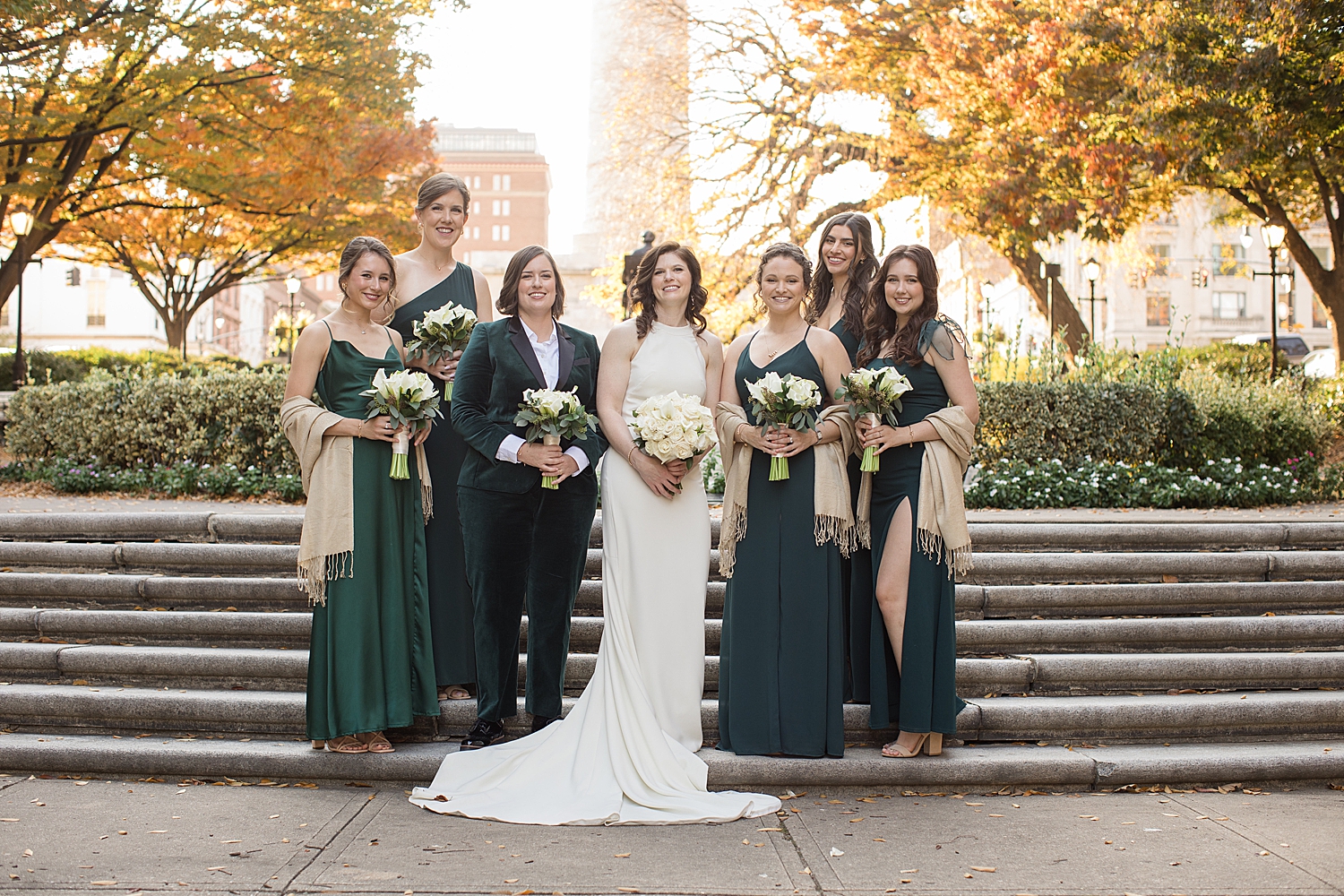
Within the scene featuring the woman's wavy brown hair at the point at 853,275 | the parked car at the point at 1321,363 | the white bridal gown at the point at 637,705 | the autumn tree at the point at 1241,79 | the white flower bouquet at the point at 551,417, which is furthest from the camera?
the parked car at the point at 1321,363

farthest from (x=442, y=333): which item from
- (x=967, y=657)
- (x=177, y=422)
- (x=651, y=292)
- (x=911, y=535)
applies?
(x=177, y=422)

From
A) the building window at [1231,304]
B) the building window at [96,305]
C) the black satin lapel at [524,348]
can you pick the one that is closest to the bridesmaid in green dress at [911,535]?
the black satin lapel at [524,348]

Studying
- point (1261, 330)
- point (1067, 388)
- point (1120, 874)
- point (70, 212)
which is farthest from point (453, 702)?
point (1261, 330)

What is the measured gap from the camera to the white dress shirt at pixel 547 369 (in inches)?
212

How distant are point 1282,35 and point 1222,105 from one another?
3.90 feet

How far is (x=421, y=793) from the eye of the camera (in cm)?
512

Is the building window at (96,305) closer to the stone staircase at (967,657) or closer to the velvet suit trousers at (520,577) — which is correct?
the stone staircase at (967,657)

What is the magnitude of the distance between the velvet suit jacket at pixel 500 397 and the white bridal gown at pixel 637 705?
0.81ft

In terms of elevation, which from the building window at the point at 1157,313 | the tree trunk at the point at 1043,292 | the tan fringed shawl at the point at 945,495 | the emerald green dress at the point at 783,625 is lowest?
the emerald green dress at the point at 783,625

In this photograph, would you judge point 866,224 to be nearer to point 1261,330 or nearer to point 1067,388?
point 1067,388

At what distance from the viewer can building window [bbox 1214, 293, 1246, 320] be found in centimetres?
6188

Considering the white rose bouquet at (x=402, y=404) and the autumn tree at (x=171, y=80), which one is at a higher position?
the autumn tree at (x=171, y=80)

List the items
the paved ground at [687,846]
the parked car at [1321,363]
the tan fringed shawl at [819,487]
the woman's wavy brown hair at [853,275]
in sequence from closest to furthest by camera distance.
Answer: the paved ground at [687,846] < the tan fringed shawl at [819,487] < the woman's wavy brown hair at [853,275] < the parked car at [1321,363]

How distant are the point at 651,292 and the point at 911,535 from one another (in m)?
1.79
